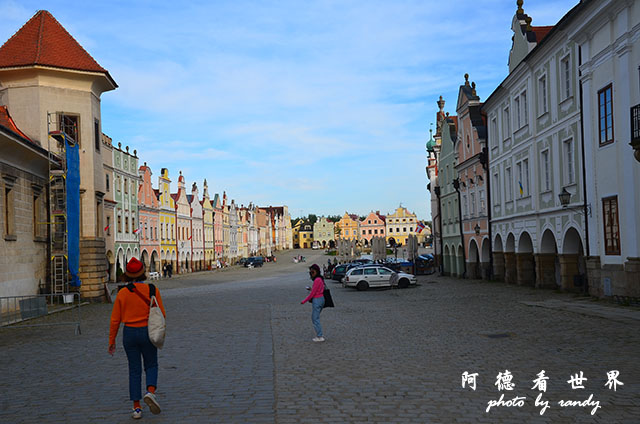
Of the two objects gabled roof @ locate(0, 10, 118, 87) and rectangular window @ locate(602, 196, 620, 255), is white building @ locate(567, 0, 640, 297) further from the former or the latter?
gabled roof @ locate(0, 10, 118, 87)

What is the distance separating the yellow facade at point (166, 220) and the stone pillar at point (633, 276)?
58471 millimetres

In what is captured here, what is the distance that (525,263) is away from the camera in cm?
3247

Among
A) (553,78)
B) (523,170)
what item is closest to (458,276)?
(523,170)

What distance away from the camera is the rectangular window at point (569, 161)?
25.2m

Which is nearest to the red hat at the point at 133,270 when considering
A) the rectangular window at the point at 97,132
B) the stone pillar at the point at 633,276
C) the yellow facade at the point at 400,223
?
the stone pillar at the point at 633,276

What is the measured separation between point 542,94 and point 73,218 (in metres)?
21.4

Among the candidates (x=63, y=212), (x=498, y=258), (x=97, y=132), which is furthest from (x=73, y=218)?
(x=498, y=258)

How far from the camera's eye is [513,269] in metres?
34.1

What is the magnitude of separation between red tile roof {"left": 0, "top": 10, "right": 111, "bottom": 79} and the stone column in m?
22.5

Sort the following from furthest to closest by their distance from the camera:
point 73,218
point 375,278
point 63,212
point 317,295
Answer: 1. point 375,278
2. point 73,218
3. point 63,212
4. point 317,295

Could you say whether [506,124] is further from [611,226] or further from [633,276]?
[633,276]

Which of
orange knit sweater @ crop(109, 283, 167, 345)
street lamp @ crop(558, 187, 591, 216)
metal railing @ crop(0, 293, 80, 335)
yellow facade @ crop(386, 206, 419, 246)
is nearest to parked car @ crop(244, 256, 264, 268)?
metal railing @ crop(0, 293, 80, 335)

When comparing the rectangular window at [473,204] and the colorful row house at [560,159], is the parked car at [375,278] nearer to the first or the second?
the colorful row house at [560,159]

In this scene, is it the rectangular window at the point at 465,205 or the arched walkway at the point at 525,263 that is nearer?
the arched walkway at the point at 525,263
